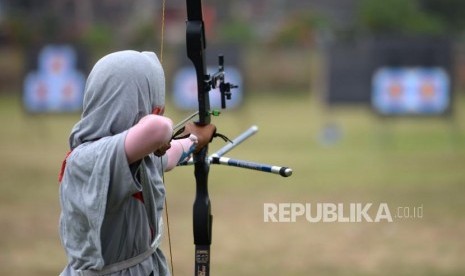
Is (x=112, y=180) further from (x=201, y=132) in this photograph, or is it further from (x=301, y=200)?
(x=301, y=200)

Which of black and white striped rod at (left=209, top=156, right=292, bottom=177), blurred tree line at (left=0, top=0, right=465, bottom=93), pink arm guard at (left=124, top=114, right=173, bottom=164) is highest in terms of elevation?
pink arm guard at (left=124, top=114, right=173, bottom=164)

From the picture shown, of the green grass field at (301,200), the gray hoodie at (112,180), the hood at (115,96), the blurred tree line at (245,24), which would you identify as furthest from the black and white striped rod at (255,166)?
the blurred tree line at (245,24)

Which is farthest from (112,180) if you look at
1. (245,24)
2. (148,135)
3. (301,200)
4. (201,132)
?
(245,24)

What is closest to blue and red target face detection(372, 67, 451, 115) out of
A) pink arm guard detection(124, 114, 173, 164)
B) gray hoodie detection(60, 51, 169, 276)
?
gray hoodie detection(60, 51, 169, 276)

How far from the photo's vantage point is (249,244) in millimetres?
6520

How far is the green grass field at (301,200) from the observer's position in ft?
19.5

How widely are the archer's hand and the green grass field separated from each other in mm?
2848

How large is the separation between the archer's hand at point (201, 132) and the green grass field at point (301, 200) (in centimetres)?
285

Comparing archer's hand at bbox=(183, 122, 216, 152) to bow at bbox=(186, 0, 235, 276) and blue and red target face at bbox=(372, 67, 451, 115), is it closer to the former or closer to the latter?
bow at bbox=(186, 0, 235, 276)

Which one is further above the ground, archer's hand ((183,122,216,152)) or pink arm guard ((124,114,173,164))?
pink arm guard ((124,114,173,164))

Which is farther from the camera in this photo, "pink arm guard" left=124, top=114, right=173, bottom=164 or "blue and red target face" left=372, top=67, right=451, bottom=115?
"blue and red target face" left=372, top=67, right=451, bottom=115

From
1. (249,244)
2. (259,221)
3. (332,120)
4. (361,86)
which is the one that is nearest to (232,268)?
(249,244)

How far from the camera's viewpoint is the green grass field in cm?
595

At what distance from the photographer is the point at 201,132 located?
9.23 feet
